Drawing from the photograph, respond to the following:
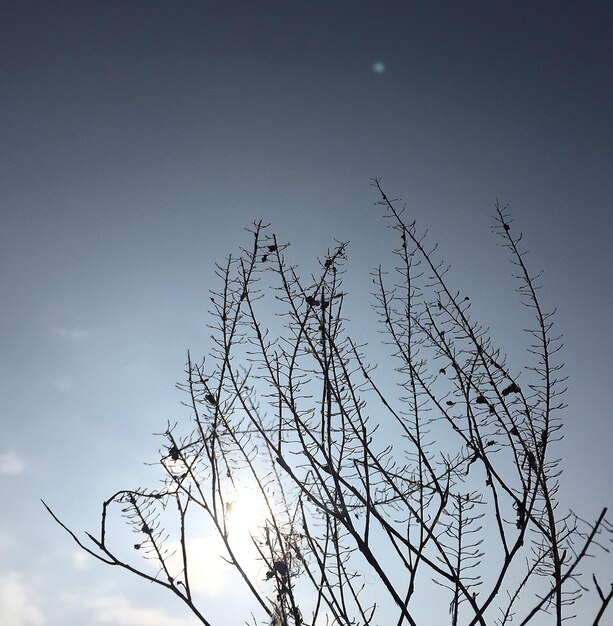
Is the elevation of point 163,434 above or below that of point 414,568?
above

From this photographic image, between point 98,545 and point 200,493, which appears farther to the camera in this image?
point 200,493

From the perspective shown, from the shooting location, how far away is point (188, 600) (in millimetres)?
1968

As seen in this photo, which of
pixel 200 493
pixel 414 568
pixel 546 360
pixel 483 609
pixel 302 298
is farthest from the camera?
pixel 302 298

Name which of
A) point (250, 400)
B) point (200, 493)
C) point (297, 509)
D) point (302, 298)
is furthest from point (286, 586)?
point (302, 298)

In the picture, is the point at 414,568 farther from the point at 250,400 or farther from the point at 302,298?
the point at 302,298

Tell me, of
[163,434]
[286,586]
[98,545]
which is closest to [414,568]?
[286,586]

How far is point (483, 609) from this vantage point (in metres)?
1.81

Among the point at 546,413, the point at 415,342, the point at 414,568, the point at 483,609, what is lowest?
the point at 483,609

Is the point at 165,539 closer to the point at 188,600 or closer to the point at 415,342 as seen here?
the point at 188,600

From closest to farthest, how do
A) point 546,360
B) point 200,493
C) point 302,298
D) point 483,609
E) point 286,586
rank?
point 483,609 → point 200,493 → point 286,586 → point 546,360 → point 302,298

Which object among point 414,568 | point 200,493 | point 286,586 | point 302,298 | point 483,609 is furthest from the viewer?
point 302,298

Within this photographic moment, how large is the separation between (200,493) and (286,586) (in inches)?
23.8

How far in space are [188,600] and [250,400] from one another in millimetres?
888

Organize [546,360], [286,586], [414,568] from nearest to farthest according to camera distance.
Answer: [414,568] < [286,586] < [546,360]
